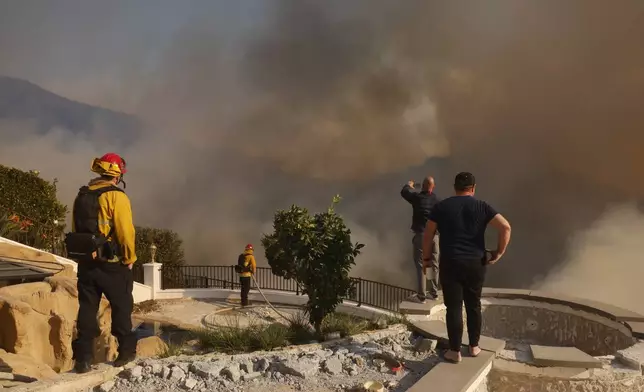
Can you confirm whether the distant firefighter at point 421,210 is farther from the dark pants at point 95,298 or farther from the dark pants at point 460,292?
the dark pants at point 95,298

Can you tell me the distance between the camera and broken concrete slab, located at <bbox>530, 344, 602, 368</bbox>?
433cm

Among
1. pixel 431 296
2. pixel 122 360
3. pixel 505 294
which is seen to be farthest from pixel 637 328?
pixel 122 360

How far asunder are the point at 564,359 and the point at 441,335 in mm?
1137

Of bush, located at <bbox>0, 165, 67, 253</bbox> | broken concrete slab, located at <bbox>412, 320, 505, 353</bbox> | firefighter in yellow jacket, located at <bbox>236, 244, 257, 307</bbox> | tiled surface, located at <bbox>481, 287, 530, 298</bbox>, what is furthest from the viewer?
bush, located at <bbox>0, 165, 67, 253</bbox>

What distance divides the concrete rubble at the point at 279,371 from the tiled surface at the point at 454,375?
0.22m

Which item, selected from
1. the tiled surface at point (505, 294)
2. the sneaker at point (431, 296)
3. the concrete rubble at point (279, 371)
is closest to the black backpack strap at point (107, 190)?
the concrete rubble at point (279, 371)

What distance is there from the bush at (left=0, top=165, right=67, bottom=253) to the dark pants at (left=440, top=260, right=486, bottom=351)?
41.8 feet

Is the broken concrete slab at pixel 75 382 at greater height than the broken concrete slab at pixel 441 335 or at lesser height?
lesser

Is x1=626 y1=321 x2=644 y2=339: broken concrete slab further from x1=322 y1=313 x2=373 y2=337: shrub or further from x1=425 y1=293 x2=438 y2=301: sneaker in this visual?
x1=322 y1=313 x2=373 y2=337: shrub

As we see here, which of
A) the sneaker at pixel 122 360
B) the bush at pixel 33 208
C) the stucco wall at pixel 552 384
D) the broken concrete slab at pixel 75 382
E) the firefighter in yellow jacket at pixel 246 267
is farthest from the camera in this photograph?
the bush at pixel 33 208

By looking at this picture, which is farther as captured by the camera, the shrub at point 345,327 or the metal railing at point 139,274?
the metal railing at point 139,274

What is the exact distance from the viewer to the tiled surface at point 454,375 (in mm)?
3443

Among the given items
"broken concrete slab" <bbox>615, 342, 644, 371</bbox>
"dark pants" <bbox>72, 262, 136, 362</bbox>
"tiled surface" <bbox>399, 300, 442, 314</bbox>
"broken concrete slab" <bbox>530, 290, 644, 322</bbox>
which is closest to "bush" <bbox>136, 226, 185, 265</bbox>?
"tiled surface" <bbox>399, 300, 442, 314</bbox>

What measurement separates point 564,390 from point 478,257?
1.57m
